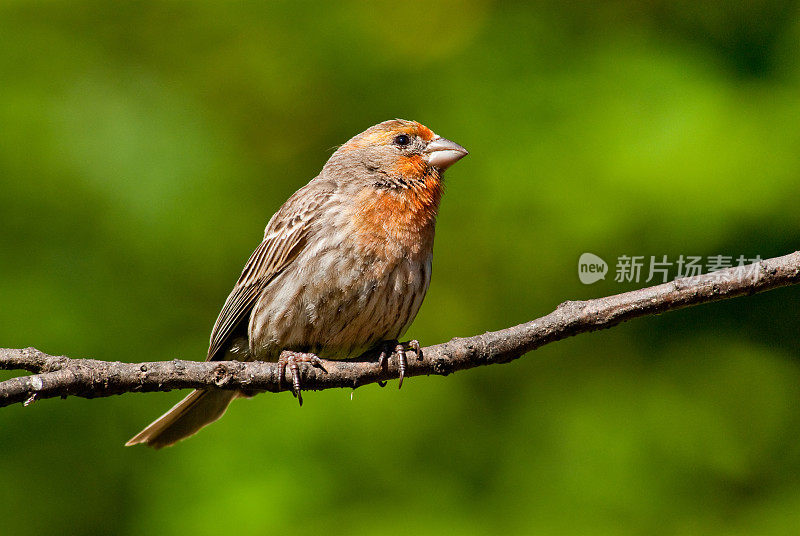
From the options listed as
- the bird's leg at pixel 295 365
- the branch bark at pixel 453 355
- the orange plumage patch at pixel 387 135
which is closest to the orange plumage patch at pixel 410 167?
the orange plumage patch at pixel 387 135

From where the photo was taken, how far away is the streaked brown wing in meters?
4.73

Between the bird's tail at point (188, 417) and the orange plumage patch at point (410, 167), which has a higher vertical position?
the orange plumage patch at point (410, 167)

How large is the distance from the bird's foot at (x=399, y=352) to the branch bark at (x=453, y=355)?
0.18 metres

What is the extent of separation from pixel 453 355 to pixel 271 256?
5.08ft

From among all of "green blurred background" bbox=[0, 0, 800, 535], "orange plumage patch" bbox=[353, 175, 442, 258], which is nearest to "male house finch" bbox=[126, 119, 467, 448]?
"orange plumage patch" bbox=[353, 175, 442, 258]

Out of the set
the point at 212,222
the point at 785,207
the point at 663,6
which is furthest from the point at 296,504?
the point at 663,6

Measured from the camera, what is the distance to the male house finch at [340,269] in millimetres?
4418

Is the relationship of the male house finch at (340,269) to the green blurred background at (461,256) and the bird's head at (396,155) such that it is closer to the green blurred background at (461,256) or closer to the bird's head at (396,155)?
the bird's head at (396,155)

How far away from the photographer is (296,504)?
15.4 ft

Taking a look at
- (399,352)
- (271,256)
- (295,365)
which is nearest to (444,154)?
(271,256)

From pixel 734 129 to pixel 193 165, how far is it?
293cm

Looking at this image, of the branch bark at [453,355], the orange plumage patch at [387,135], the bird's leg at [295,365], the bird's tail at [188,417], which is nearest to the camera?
the branch bark at [453,355]

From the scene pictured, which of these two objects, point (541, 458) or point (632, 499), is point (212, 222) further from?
point (632, 499)

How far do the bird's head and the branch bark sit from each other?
1.31 metres
